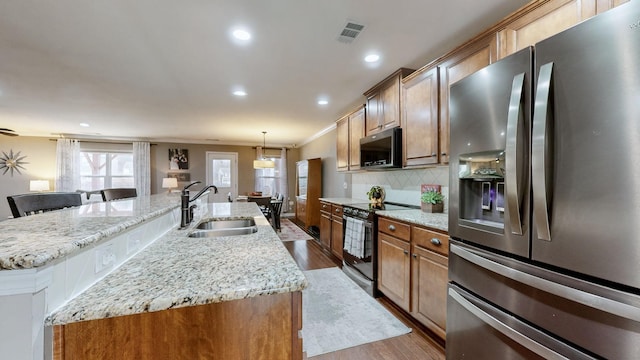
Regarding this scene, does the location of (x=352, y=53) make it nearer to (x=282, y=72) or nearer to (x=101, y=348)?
(x=282, y=72)

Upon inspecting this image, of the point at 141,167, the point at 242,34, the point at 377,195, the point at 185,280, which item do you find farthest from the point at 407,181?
the point at 141,167

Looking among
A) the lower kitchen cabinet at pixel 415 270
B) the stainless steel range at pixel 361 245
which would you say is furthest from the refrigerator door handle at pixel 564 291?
the stainless steel range at pixel 361 245

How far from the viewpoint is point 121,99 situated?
3.63 metres

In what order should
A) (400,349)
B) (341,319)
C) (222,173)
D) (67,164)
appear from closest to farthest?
1. (400,349)
2. (341,319)
3. (67,164)
4. (222,173)

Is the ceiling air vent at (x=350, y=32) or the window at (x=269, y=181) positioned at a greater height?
the ceiling air vent at (x=350, y=32)

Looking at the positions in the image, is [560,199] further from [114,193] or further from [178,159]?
[178,159]

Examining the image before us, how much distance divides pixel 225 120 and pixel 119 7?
325cm

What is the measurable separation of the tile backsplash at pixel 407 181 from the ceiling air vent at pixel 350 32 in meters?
1.45

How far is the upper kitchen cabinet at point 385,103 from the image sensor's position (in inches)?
105

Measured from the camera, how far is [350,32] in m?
1.97

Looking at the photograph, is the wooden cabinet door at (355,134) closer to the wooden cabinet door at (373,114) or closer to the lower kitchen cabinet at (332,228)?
the wooden cabinet door at (373,114)

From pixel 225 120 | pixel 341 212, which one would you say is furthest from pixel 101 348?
pixel 225 120

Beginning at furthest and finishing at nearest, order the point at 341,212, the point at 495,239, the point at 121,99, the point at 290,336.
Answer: the point at 121,99, the point at 341,212, the point at 495,239, the point at 290,336

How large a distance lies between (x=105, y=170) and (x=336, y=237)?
687 centimetres
